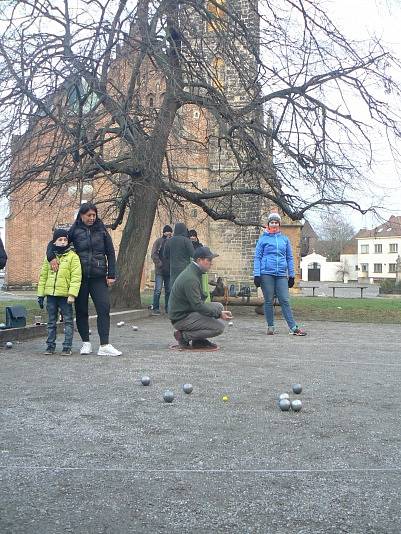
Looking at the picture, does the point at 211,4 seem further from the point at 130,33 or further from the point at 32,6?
the point at 32,6

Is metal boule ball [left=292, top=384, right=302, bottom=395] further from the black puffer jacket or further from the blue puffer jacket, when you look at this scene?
the blue puffer jacket

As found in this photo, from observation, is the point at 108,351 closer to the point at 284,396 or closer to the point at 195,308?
the point at 195,308

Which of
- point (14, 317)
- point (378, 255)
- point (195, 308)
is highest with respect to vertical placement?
point (378, 255)

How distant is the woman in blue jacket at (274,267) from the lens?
11.7 meters

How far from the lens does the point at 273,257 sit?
38.4 ft

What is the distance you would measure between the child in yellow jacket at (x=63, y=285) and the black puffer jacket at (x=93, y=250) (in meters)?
0.09

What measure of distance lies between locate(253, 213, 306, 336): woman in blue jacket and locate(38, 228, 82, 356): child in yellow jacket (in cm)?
381

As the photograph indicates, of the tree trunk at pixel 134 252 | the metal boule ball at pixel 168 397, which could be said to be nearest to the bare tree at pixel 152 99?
the tree trunk at pixel 134 252

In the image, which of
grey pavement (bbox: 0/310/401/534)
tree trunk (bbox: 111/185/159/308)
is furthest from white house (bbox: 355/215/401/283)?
grey pavement (bbox: 0/310/401/534)

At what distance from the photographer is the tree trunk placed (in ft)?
56.6

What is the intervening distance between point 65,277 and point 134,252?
845 centimetres

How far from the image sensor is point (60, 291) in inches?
356

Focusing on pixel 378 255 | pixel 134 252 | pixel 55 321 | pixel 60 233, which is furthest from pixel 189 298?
pixel 378 255

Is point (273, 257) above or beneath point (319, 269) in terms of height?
beneath
